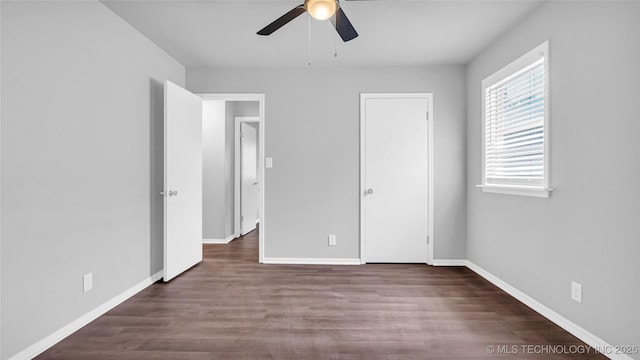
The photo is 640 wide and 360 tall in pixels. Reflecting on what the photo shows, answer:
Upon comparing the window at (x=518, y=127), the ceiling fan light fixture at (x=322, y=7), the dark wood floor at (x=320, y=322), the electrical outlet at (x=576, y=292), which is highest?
the ceiling fan light fixture at (x=322, y=7)

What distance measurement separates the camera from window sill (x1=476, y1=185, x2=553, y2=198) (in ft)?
7.91

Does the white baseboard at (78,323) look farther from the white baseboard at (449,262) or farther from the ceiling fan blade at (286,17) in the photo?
the white baseboard at (449,262)

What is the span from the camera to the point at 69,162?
7.14 feet

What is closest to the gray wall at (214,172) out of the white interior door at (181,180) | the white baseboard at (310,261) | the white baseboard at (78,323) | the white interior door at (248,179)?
the white interior door at (248,179)

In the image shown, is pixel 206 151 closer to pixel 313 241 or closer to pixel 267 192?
pixel 267 192

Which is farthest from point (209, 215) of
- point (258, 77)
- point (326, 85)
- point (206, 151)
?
point (326, 85)

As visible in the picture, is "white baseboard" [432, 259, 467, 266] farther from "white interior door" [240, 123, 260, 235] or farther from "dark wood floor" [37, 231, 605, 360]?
"white interior door" [240, 123, 260, 235]

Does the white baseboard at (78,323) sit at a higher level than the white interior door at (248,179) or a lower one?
lower

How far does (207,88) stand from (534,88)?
3.43 meters

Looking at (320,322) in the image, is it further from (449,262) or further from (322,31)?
(322,31)

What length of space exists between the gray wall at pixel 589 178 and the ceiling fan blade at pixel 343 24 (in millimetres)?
1511

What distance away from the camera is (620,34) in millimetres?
1820

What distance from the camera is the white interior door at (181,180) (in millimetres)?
3160

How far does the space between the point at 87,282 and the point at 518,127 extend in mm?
3685
